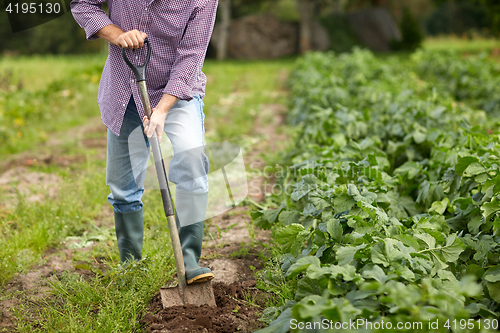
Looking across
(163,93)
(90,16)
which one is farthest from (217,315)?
(90,16)

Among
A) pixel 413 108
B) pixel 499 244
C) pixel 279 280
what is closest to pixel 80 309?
pixel 279 280

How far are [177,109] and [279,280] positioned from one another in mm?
1073

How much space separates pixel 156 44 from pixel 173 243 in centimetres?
100

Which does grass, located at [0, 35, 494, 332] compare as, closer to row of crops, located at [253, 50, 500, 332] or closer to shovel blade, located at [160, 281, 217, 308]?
shovel blade, located at [160, 281, 217, 308]

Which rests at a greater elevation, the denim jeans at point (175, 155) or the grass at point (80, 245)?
the denim jeans at point (175, 155)

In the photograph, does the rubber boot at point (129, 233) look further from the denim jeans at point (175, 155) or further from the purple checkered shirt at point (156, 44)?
the purple checkered shirt at point (156, 44)

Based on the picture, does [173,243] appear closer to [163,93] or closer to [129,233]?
[129,233]

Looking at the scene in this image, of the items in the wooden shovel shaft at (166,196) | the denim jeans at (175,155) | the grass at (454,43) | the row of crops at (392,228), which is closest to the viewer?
the row of crops at (392,228)

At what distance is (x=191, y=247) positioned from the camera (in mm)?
2350

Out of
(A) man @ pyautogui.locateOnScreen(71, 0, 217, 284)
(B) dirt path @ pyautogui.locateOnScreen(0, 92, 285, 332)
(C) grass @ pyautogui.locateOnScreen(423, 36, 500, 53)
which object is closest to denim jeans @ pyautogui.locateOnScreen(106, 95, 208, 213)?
(A) man @ pyautogui.locateOnScreen(71, 0, 217, 284)

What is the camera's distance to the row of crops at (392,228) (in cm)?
159

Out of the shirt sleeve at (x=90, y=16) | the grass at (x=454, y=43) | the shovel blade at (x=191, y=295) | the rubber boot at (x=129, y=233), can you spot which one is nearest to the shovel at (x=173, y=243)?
the shovel blade at (x=191, y=295)

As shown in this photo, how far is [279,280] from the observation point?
246 cm

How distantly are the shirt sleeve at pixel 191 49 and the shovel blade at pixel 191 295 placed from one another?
37.4 inches
